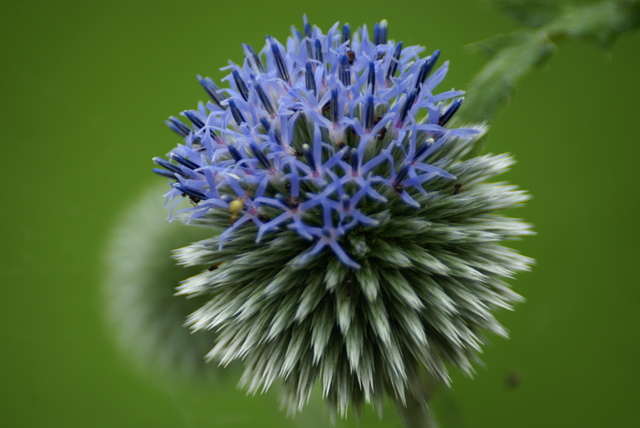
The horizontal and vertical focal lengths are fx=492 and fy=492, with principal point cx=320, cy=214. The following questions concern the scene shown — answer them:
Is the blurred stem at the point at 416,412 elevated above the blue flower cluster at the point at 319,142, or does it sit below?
below

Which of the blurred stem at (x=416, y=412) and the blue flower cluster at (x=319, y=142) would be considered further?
the blurred stem at (x=416, y=412)

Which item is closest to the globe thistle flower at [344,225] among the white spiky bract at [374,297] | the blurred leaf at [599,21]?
the white spiky bract at [374,297]

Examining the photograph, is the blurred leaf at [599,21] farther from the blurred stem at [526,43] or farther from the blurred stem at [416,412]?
the blurred stem at [416,412]

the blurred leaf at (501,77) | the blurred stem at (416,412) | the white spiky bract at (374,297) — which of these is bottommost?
the blurred stem at (416,412)

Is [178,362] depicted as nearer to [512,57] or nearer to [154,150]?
[512,57]

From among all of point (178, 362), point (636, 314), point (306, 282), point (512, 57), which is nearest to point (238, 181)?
point (306, 282)

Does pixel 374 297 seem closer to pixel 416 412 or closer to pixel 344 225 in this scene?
pixel 344 225

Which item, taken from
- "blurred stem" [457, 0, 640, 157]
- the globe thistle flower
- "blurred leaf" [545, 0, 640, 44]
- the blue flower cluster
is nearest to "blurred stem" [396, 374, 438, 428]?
the globe thistle flower

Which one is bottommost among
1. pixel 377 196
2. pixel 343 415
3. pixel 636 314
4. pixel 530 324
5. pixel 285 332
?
pixel 636 314
